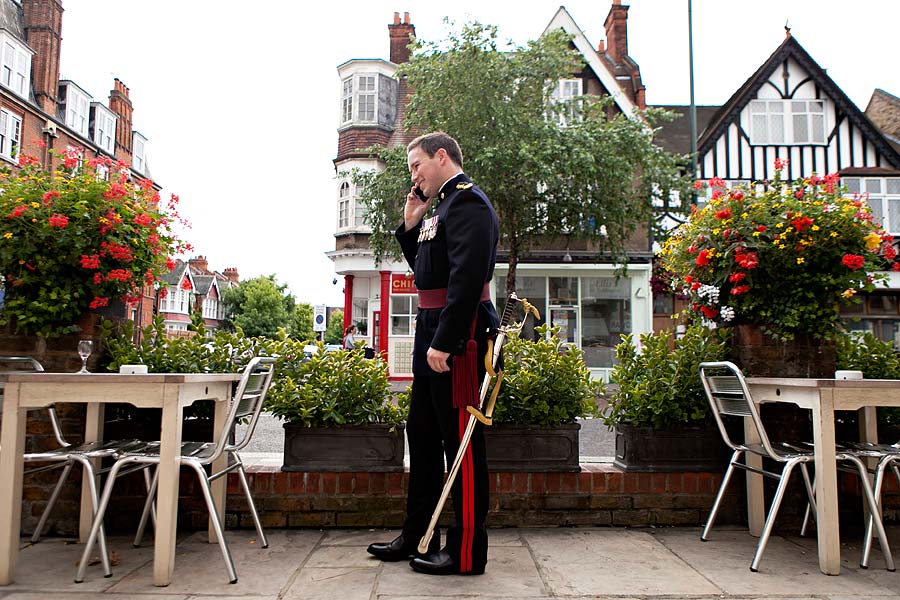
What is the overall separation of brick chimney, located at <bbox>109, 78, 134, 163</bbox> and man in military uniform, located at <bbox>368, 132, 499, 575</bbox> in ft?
126

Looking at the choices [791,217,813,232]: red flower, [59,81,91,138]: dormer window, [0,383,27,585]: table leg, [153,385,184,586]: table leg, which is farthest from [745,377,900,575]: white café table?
[59,81,91,138]: dormer window

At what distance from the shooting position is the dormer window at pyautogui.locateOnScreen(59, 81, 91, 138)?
31.2 metres

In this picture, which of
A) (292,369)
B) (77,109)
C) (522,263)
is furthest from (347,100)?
(292,369)

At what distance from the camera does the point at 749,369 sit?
4.04m

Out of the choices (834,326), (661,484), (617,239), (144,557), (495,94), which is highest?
(495,94)

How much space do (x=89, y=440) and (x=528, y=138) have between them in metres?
13.4

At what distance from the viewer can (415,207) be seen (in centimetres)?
354

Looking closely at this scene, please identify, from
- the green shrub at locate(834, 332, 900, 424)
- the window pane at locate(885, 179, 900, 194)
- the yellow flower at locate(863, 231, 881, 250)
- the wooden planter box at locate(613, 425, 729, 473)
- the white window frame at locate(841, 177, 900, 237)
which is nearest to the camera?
the yellow flower at locate(863, 231, 881, 250)

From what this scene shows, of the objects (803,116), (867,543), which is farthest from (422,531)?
(803,116)

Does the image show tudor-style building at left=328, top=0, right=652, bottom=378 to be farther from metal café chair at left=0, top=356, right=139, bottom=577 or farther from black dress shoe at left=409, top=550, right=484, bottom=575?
black dress shoe at left=409, top=550, right=484, bottom=575

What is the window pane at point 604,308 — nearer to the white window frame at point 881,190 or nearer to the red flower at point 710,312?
the white window frame at point 881,190

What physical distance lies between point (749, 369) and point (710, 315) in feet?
1.35

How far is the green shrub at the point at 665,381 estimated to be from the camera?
4.00 metres

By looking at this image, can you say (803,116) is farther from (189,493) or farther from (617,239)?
(189,493)
